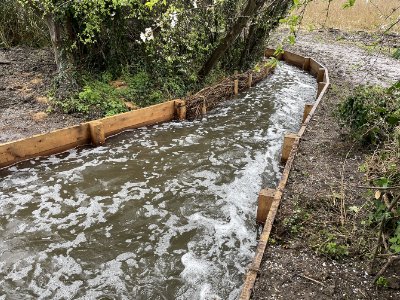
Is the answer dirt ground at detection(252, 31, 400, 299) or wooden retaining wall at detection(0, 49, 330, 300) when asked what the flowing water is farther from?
dirt ground at detection(252, 31, 400, 299)

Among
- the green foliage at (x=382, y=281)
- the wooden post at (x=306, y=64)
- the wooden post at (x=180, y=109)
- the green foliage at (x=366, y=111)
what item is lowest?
the wooden post at (x=306, y=64)

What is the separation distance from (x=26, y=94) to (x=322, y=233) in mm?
7708

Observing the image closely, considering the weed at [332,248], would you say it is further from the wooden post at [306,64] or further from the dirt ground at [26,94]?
the wooden post at [306,64]

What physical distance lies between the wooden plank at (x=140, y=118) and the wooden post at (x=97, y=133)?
0.28 meters

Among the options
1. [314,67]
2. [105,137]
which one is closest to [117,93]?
[105,137]

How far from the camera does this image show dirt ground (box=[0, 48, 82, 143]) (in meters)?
7.39

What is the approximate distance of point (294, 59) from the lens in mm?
16812

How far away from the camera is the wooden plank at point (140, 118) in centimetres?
766

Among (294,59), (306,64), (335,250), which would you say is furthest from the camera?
(294,59)

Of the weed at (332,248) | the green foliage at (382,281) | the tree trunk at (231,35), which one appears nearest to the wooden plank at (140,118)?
the tree trunk at (231,35)

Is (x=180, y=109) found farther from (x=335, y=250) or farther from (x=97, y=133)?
(x=335, y=250)

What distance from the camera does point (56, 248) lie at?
15.0 ft

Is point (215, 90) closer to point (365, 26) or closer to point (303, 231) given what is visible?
point (303, 231)

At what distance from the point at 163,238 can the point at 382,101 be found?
4665mm
